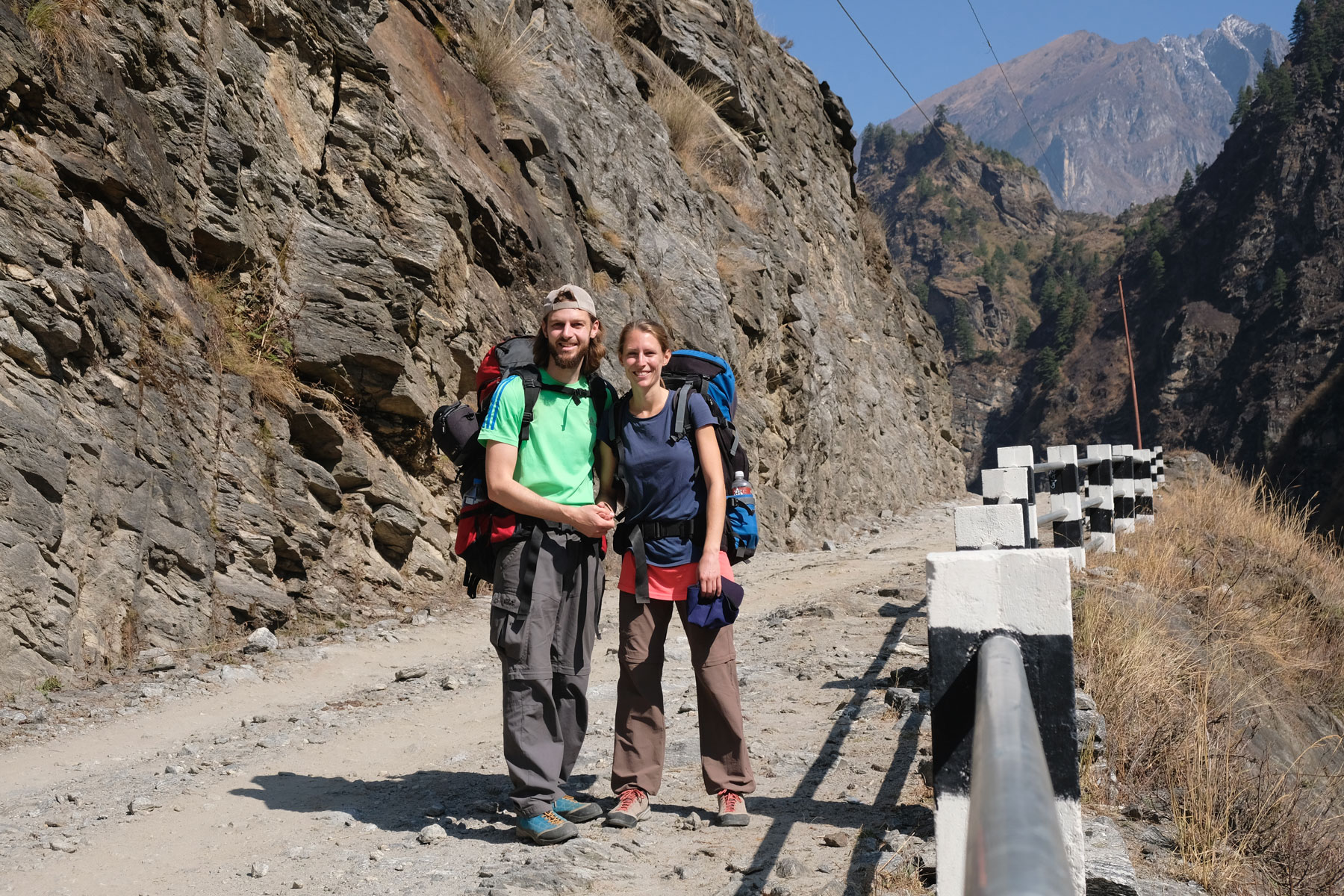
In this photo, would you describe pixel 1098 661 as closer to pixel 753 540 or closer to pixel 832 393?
pixel 753 540

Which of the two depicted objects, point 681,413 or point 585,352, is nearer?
point 681,413

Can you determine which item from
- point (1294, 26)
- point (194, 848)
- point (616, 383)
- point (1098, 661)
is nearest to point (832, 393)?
point (616, 383)

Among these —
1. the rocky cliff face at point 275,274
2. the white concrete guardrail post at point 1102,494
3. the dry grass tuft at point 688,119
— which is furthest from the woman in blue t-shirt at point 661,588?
the dry grass tuft at point 688,119

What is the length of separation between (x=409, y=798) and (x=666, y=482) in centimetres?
176

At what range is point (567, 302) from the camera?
3.87 meters

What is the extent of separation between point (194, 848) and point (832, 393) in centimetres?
1955

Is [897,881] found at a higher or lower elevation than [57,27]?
lower

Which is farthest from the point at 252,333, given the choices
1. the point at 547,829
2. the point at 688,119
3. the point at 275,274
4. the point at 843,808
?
the point at 688,119

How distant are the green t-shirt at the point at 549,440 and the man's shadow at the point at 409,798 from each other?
4.20ft

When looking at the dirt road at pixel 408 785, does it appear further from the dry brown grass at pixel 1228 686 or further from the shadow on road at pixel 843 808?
the dry brown grass at pixel 1228 686

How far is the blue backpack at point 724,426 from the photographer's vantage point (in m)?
3.70

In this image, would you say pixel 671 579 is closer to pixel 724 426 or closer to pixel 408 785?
pixel 724 426

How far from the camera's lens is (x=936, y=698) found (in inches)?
78.1

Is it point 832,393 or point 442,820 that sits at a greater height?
point 832,393
